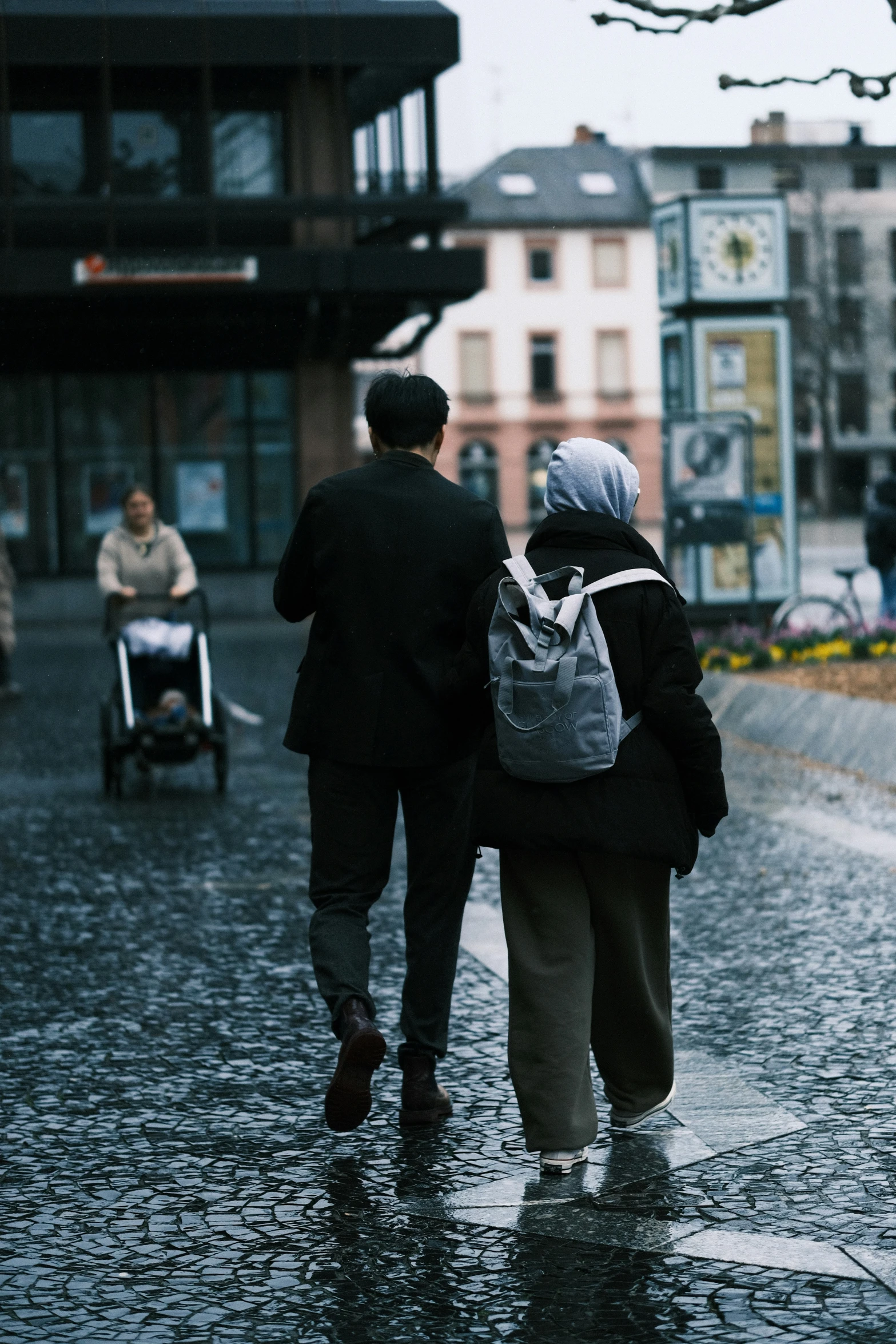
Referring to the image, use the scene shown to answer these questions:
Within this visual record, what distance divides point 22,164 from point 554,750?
2626 cm

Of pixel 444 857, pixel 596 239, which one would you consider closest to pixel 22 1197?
pixel 444 857

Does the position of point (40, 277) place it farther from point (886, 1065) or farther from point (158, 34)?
point (886, 1065)

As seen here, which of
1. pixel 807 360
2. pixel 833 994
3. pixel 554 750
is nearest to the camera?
pixel 554 750

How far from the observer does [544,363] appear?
75812mm

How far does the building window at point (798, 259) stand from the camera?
270 ft

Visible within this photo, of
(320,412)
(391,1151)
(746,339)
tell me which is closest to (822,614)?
(746,339)

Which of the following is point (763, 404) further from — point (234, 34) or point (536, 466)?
point (536, 466)

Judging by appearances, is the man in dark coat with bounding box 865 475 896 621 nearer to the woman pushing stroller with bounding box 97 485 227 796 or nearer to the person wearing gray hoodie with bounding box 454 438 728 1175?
the woman pushing stroller with bounding box 97 485 227 796

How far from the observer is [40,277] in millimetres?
26625

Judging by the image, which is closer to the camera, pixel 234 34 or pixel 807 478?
pixel 234 34

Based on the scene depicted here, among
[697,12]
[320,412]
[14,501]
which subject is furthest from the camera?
[14,501]

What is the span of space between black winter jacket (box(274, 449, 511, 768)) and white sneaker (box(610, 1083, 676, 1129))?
90cm

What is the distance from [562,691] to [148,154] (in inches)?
1018

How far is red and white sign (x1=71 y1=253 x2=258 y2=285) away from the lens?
85.7ft
